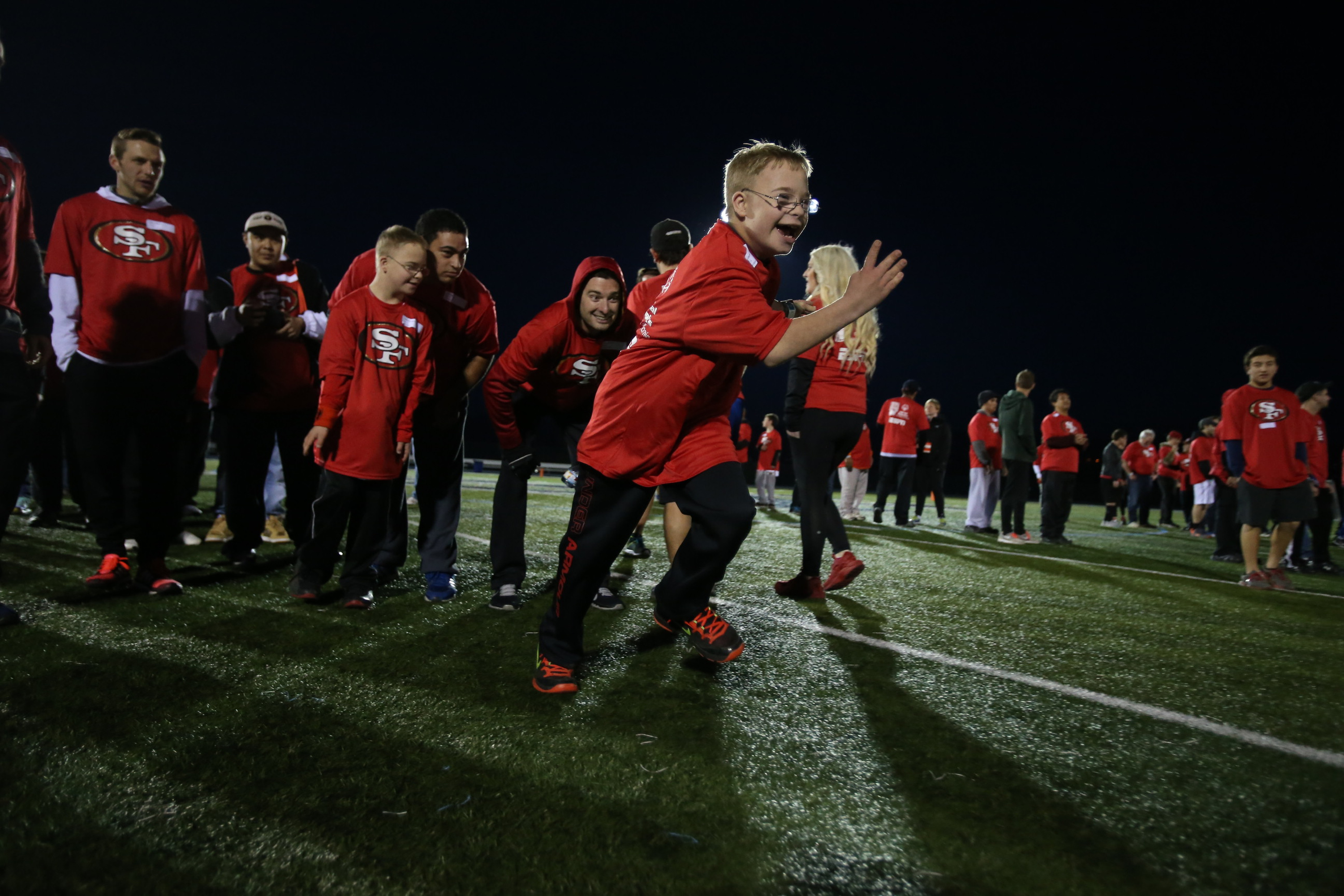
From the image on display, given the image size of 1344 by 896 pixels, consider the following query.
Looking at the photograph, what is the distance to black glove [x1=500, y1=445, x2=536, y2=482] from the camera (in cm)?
388

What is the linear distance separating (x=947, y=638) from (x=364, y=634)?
105 inches

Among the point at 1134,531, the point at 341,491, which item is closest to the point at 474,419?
the point at 1134,531

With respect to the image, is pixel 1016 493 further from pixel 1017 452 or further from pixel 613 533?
pixel 613 533

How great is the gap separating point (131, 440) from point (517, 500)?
1.99 metres

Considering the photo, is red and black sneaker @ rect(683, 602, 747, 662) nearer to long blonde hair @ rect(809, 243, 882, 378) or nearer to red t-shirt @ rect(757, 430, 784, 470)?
long blonde hair @ rect(809, 243, 882, 378)

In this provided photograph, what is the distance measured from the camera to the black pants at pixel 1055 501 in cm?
927

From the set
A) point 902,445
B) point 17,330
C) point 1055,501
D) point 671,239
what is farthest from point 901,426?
point 17,330

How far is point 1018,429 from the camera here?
901 centimetres

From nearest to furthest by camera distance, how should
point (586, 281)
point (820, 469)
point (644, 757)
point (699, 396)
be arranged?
point (644, 757), point (699, 396), point (586, 281), point (820, 469)

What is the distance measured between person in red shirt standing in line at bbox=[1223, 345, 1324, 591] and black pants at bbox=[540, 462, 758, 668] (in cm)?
542

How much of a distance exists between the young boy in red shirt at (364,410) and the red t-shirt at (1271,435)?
6.45 m

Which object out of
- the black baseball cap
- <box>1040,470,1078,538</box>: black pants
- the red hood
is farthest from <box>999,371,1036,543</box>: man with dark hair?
the red hood

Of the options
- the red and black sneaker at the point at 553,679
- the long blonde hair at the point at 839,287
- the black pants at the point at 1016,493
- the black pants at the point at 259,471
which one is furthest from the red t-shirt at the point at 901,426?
the red and black sneaker at the point at 553,679

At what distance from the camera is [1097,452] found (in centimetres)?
4600
